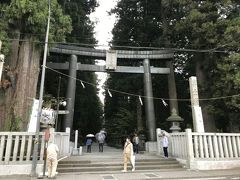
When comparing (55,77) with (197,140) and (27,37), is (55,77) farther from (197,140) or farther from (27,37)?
(197,140)

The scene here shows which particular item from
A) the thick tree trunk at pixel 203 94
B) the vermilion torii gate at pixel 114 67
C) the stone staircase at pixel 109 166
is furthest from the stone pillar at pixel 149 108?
the stone staircase at pixel 109 166

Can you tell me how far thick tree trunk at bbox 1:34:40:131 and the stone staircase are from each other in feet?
10.2

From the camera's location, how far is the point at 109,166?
11.9m

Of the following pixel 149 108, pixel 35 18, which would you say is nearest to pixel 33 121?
pixel 35 18

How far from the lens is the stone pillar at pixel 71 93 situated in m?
17.5

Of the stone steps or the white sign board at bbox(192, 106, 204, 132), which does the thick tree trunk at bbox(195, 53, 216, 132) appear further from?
the stone steps

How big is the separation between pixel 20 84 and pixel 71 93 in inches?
197

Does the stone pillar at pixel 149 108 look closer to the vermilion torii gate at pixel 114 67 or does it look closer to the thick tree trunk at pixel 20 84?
the vermilion torii gate at pixel 114 67

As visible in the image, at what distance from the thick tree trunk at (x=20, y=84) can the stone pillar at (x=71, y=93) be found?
3.71 m

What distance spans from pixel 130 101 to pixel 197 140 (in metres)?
17.3

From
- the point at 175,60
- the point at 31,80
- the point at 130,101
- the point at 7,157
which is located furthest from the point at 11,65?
Result: the point at 130,101

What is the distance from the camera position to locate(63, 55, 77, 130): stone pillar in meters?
17.5

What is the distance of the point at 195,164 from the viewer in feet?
38.1

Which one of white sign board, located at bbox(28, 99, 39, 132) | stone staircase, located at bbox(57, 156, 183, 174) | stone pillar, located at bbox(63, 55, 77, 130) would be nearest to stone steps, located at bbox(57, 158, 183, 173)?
stone staircase, located at bbox(57, 156, 183, 174)
